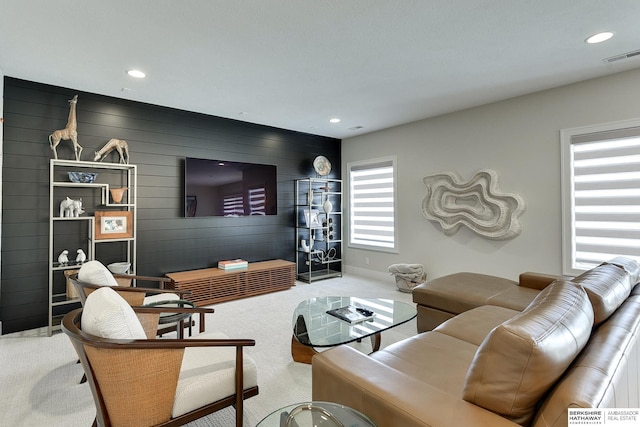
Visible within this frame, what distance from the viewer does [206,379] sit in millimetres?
1515

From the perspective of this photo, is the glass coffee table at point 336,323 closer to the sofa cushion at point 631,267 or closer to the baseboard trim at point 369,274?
the sofa cushion at point 631,267

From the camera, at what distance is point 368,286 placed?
5031 mm

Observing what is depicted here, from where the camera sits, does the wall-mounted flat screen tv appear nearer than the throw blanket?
Yes

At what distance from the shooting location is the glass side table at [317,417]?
1172 millimetres

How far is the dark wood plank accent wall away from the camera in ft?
10.6

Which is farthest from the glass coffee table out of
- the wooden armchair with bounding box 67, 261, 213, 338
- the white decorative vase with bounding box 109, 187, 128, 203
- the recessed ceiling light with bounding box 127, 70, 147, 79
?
the recessed ceiling light with bounding box 127, 70, 147, 79

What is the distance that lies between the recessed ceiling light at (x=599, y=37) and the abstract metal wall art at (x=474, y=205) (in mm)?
1709

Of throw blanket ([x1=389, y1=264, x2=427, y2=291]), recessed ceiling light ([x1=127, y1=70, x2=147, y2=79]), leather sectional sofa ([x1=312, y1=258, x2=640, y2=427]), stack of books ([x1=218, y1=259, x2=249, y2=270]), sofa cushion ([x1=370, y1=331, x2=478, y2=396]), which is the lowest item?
throw blanket ([x1=389, y1=264, x2=427, y2=291])

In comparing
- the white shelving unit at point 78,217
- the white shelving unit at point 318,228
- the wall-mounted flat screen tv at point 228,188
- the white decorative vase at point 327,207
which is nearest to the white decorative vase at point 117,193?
the white shelving unit at point 78,217

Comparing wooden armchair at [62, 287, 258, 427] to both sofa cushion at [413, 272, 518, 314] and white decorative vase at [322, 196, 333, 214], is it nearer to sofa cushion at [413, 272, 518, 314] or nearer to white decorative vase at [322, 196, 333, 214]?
sofa cushion at [413, 272, 518, 314]

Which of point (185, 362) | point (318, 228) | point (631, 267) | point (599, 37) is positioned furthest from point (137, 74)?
point (631, 267)

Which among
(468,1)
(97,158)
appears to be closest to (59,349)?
(97,158)

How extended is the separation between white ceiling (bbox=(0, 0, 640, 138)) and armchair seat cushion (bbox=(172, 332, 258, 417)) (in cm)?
220

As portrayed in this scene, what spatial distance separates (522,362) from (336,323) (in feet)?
5.41
